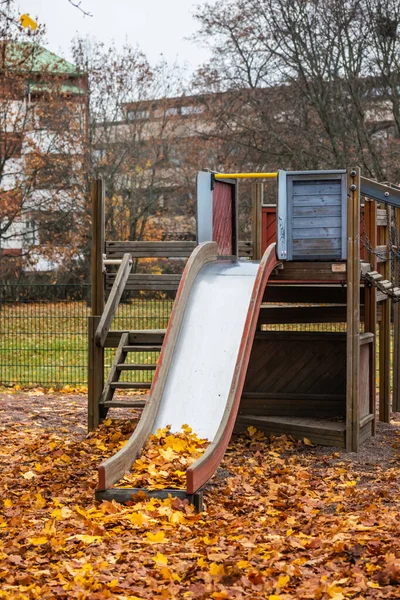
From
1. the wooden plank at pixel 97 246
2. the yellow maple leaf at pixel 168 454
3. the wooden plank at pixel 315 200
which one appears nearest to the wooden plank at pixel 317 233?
the wooden plank at pixel 315 200

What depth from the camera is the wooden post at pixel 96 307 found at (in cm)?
1040

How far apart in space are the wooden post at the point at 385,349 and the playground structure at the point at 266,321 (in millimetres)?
15

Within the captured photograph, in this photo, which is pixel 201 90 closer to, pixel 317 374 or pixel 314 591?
pixel 317 374

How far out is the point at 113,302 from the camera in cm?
1053

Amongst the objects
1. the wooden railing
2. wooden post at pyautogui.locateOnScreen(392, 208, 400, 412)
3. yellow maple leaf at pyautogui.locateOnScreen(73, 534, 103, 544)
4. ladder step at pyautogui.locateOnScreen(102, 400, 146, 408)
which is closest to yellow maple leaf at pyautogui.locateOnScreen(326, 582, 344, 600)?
yellow maple leaf at pyautogui.locateOnScreen(73, 534, 103, 544)

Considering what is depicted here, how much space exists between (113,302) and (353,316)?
2687mm

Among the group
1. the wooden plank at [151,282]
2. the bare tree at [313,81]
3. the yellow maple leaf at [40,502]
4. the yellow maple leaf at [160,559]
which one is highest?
the bare tree at [313,81]

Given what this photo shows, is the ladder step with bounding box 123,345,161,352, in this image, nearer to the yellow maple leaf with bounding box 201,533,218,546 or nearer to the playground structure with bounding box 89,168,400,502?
the playground structure with bounding box 89,168,400,502

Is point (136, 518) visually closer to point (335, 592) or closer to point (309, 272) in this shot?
point (335, 592)

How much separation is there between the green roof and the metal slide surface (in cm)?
1268

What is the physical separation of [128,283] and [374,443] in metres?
3.62

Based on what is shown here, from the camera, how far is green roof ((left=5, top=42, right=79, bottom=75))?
23031mm

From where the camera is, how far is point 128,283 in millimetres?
11734

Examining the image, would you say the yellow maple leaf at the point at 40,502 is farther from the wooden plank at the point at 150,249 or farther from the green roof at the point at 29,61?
the green roof at the point at 29,61
